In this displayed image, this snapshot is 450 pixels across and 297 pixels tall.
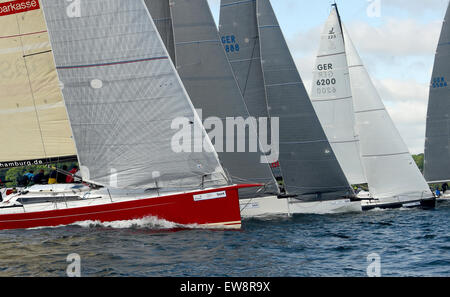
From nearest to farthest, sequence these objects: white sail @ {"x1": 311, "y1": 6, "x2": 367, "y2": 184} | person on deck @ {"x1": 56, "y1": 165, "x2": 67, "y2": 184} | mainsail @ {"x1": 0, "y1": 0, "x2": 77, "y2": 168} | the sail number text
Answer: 1. mainsail @ {"x1": 0, "y1": 0, "x2": 77, "y2": 168}
2. person on deck @ {"x1": 56, "y1": 165, "x2": 67, "y2": 184}
3. white sail @ {"x1": 311, "y1": 6, "x2": 367, "y2": 184}
4. the sail number text

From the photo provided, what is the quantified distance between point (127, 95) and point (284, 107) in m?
8.05

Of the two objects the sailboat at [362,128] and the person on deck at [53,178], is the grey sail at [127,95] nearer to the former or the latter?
the person on deck at [53,178]

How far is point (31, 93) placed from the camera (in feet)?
62.3

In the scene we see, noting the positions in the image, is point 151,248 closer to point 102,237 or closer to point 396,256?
point 102,237

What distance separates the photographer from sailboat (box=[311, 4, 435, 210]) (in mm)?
25406

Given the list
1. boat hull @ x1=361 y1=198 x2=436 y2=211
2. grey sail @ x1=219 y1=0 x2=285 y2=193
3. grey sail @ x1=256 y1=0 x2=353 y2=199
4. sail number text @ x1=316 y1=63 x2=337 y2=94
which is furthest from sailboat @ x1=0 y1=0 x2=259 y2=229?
sail number text @ x1=316 y1=63 x2=337 y2=94

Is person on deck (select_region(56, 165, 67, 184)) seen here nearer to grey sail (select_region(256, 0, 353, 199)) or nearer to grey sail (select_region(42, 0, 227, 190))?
grey sail (select_region(42, 0, 227, 190))

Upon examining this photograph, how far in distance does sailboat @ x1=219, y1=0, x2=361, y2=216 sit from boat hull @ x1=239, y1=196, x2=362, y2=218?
38 millimetres

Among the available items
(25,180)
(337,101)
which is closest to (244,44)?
(337,101)

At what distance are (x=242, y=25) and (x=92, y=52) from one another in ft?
28.4

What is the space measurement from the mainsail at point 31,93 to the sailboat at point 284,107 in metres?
7.39

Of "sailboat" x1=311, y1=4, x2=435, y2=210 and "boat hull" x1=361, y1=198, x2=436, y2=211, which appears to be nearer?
"boat hull" x1=361, y1=198, x2=436, y2=211

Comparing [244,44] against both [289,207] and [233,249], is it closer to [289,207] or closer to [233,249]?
[289,207]

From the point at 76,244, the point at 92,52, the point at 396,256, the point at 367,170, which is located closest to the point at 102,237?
the point at 76,244
